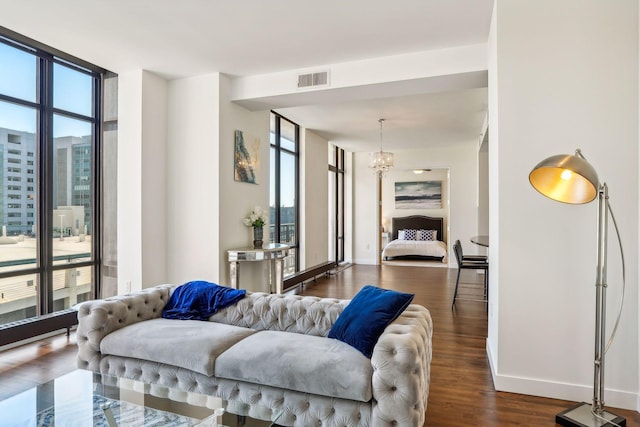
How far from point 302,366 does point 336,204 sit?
762 centimetres

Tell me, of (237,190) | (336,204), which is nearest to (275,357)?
(237,190)

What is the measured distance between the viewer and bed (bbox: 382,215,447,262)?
10297mm

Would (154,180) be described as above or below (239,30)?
below

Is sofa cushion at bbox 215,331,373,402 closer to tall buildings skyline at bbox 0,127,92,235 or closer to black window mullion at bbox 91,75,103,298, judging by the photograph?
tall buildings skyline at bbox 0,127,92,235

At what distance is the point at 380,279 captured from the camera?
767 cm

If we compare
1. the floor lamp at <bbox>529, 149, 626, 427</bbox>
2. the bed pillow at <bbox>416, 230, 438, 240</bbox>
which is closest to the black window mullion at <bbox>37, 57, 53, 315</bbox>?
the floor lamp at <bbox>529, 149, 626, 427</bbox>

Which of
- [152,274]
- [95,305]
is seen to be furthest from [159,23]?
[152,274]

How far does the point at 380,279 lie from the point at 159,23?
581 centimetres

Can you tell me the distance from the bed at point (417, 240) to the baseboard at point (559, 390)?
7.50 meters

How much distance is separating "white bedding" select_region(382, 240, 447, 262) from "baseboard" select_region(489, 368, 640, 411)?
7446 millimetres

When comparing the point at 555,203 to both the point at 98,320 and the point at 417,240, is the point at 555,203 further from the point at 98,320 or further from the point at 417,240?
the point at 417,240

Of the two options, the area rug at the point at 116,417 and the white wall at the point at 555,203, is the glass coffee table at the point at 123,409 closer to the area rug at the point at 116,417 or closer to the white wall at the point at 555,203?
the area rug at the point at 116,417

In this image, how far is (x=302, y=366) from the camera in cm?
215

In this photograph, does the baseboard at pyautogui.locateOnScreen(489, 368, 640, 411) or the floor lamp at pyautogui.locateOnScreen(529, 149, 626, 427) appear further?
the baseboard at pyautogui.locateOnScreen(489, 368, 640, 411)
